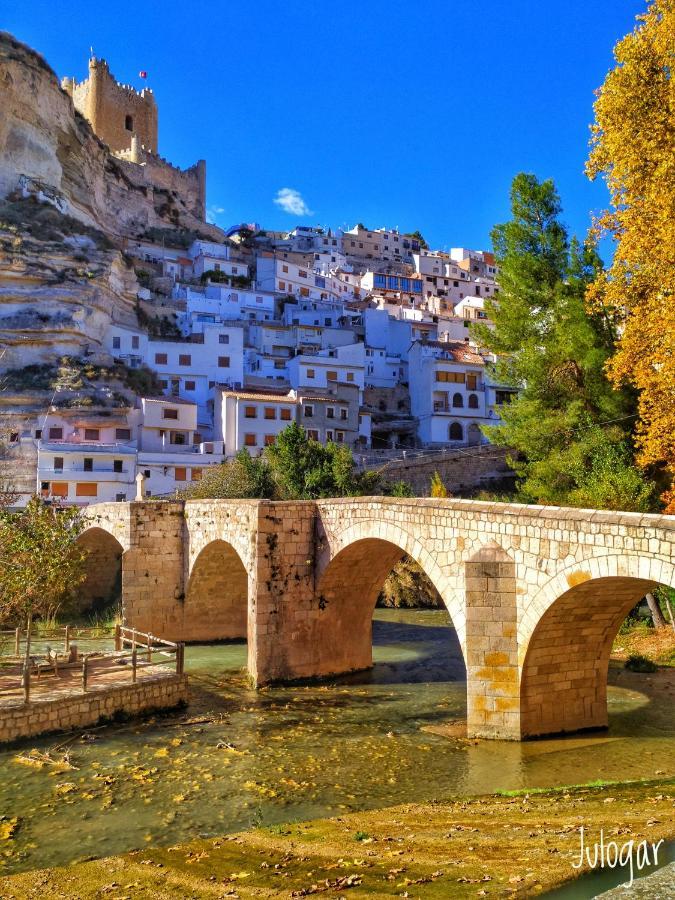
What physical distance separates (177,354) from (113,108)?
53323mm

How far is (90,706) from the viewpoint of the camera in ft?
45.4

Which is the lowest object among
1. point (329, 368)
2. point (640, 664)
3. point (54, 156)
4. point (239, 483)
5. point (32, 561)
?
point (640, 664)

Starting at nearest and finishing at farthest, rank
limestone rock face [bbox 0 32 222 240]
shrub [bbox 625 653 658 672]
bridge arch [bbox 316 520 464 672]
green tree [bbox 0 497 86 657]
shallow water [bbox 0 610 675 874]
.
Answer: shallow water [bbox 0 610 675 874] → green tree [bbox 0 497 86 657] → bridge arch [bbox 316 520 464 672] → shrub [bbox 625 653 658 672] → limestone rock face [bbox 0 32 222 240]

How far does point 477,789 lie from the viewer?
396 inches

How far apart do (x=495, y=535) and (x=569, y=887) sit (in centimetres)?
616

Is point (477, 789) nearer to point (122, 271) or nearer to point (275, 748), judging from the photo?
point (275, 748)

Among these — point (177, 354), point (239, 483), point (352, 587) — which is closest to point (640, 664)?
point (352, 587)

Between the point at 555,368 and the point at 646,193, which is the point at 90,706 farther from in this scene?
the point at 555,368

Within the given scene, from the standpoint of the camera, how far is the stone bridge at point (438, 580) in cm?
1057

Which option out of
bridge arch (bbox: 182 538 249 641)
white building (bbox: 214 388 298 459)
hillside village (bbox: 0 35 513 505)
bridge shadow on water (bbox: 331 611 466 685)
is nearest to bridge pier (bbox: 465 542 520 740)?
bridge shadow on water (bbox: 331 611 466 685)

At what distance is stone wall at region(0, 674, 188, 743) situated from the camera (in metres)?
12.8

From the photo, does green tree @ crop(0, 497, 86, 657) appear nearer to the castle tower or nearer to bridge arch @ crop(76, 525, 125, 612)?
bridge arch @ crop(76, 525, 125, 612)

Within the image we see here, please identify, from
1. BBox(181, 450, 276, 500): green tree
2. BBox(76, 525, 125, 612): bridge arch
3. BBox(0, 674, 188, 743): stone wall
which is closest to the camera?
BBox(0, 674, 188, 743): stone wall

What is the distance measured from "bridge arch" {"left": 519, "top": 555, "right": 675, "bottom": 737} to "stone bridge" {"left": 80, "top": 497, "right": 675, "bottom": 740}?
2 centimetres
